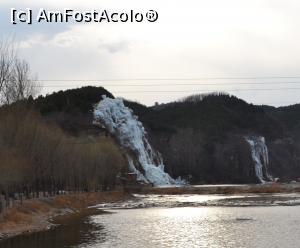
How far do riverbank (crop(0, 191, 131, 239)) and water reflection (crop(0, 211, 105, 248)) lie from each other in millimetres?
1565

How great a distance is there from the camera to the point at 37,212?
55.5m

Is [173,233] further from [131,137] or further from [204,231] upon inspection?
[131,137]

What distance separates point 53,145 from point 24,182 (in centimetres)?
992

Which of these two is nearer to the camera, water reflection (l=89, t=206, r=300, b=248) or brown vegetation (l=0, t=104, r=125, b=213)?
water reflection (l=89, t=206, r=300, b=248)

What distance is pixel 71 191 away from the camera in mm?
90312

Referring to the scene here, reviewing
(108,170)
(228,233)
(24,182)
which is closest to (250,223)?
(228,233)

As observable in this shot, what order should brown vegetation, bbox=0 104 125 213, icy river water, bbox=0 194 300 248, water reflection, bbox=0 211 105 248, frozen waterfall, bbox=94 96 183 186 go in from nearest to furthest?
icy river water, bbox=0 194 300 248 → water reflection, bbox=0 211 105 248 → brown vegetation, bbox=0 104 125 213 → frozen waterfall, bbox=94 96 183 186

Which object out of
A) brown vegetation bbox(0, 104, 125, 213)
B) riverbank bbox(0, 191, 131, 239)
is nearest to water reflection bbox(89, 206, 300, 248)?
riverbank bbox(0, 191, 131, 239)

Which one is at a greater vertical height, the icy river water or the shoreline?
the shoreline

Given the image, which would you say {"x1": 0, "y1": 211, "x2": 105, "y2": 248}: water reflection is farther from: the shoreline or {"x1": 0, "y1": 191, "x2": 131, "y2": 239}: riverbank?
{"x1": 0, "y1": 191, "x2": 131, "y2": 239}: riverbank

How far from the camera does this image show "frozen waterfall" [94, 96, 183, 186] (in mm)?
172875

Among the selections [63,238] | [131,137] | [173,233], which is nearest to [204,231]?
[173,233]

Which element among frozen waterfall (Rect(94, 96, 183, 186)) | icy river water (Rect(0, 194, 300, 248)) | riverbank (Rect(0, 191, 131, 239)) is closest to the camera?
icy river water (Rect(0, 194, 300, 248))

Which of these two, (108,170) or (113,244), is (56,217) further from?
(108,170)
